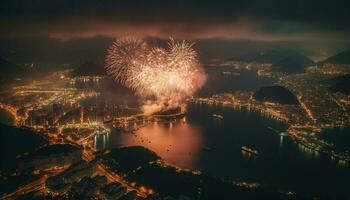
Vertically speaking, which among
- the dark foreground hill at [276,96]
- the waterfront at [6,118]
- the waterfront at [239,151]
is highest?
the dark foreground hill at [276,96]

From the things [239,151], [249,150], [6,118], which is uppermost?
[6,118]

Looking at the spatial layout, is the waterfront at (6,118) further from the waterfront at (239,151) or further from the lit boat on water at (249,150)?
the lit boat on water at (249,150)

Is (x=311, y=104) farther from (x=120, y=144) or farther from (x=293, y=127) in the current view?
(x=120, y=144)

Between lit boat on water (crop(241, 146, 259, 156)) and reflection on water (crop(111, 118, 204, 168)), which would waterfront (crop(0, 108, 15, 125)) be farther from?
lit boat on water (crop(241, 146, 259, 156))

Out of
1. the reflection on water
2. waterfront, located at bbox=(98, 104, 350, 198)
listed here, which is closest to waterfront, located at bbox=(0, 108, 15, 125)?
waterfront, located at bbox=(98, 104, 350, 198)

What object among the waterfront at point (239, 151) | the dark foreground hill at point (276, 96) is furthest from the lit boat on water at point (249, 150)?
the dark foreground hill at point (276, 96)

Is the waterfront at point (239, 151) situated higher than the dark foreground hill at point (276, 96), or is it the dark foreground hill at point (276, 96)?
the dark foreground hill at point (276, 96)

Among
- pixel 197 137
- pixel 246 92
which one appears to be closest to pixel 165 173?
pixel 197 137

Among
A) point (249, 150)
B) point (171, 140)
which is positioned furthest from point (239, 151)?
point (171, 140)

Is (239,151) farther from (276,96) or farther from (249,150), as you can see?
(276,96)
